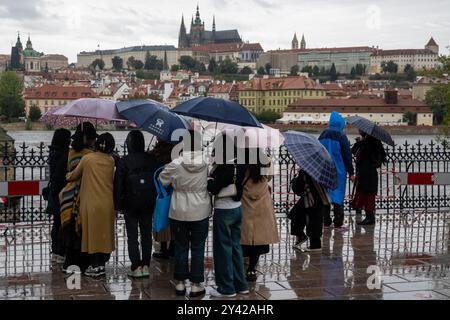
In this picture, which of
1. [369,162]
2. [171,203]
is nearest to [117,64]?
[369,162]

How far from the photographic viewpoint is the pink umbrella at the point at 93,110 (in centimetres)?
658

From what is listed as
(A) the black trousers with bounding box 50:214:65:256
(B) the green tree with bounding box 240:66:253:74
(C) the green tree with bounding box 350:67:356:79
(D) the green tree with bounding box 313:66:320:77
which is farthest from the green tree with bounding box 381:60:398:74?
(A) the black trousers with bounding box 50:214:65:256

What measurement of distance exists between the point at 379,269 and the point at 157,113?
2.55m

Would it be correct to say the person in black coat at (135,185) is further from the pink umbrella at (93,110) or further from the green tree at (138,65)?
the green tree at (138,65)

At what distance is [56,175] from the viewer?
629 cm

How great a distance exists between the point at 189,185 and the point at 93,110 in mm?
1870

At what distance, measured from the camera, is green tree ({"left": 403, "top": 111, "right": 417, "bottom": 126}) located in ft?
292

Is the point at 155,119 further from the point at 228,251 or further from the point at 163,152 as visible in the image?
the point at 228,251

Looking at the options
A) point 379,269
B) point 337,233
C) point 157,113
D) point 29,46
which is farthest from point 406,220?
point 29,46

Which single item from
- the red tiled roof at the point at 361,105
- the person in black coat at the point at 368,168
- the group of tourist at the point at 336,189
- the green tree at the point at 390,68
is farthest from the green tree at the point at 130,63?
the person in black coat at the point at 368,168

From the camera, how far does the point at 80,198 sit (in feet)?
19.2

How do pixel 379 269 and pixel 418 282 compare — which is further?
pixel 379 269

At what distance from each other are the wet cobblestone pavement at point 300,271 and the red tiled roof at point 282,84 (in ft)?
327
